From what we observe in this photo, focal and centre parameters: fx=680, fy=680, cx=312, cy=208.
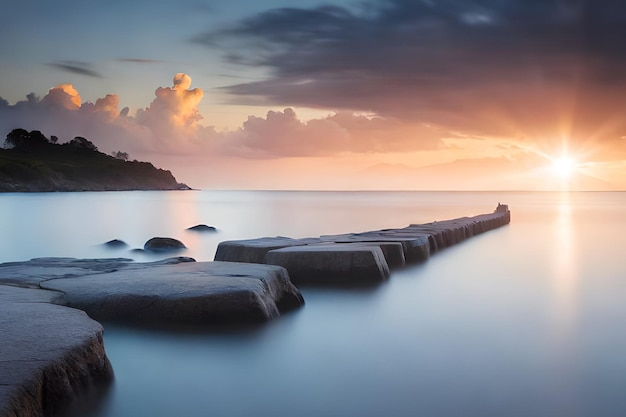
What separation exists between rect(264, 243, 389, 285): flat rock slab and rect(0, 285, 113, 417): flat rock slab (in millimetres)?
3955

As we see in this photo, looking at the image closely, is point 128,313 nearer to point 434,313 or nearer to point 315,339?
point 315,339

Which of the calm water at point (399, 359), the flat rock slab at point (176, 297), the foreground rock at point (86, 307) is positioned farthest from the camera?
the flat rock slab at point (176, 297)

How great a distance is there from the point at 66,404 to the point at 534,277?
331 inches

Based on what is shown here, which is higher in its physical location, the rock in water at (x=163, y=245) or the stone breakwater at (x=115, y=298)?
the stone breakwater at (x=115, y=298)

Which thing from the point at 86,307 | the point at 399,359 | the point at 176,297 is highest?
the point at 176,297

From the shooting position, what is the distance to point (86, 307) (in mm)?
5551

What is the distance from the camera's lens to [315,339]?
5598 mm

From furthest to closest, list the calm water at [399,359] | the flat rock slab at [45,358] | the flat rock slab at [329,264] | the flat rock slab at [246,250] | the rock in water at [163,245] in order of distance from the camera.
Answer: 1. the rock in water at [163,245]
2. the flat rock slab at [246,250]
3. the flat rock slab at [329,264]
4. the calm water at [399,359]
5. the flat rock slab at [45,358]

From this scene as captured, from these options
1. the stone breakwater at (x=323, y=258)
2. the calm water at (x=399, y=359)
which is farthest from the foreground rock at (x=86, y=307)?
the stone breakwater at (x=323, y=258)

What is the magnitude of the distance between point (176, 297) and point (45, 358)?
219 centimetres

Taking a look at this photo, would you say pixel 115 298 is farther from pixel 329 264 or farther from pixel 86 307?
pixel 329 264

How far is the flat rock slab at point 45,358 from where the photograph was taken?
117 inches

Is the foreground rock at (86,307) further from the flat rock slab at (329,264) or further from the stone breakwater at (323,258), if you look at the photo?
the flat rock slab at (329,264)

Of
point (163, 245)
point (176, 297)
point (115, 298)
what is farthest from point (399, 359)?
point (163, 245)
